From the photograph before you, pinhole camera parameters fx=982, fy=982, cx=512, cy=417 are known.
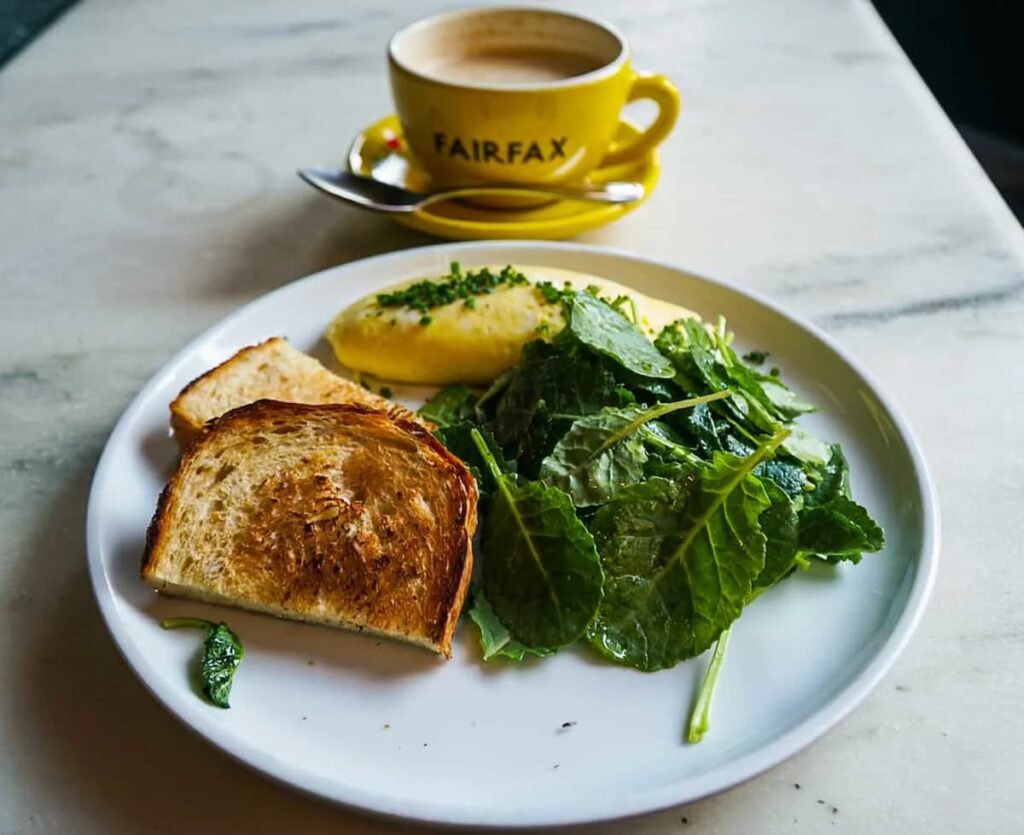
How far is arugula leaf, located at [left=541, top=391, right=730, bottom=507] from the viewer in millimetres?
1169

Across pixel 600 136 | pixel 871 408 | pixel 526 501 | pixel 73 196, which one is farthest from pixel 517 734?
pixel 73 196

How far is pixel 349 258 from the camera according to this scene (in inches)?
73.1

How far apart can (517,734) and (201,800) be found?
0.31 meters

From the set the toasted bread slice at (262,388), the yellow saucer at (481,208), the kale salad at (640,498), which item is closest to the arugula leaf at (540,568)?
the kale salad at (640,498)

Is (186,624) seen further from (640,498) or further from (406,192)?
(406,192)

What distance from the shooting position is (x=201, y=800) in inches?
37.4

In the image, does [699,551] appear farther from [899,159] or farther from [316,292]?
[899,159]

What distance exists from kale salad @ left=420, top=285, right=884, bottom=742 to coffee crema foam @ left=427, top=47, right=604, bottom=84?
2.37ft

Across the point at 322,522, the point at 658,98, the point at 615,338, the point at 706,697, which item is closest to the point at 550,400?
the point at 615,338

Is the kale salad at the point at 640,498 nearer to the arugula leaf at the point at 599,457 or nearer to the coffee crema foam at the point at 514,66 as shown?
the arugula leaf at the point at 599,457

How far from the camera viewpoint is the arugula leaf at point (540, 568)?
1043 mm

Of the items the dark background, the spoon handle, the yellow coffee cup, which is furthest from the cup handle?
the dark background

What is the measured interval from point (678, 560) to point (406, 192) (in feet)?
3.24

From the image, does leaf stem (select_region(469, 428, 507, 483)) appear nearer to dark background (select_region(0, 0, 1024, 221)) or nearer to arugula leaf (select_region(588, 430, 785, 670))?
arugula leaf (select_region(588, 430, 785, 670))
